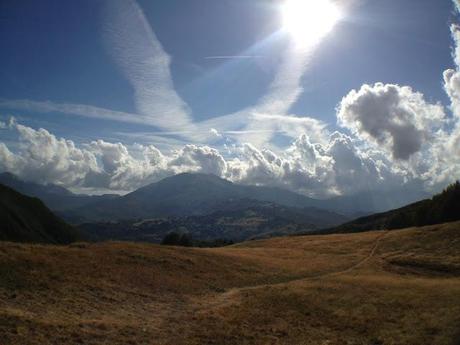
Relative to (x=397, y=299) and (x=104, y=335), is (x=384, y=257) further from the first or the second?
(x=104, y=335)

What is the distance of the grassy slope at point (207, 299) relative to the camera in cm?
2407

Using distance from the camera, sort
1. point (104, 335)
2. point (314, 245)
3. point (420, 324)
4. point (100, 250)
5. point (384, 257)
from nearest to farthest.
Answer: point (104, 335) → point (420, 324) → point (100, 250) → point (384, 257) → point (314, 245)

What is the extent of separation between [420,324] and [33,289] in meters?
29.3

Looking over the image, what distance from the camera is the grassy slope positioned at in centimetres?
2407

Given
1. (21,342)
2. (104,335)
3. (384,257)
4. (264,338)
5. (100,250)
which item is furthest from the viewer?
(384,257)

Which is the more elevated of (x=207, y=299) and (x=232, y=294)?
(x=207, y=299)

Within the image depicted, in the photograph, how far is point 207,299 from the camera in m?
36.6

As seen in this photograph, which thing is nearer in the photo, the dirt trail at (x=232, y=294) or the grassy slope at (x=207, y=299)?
the grassy slope at (x=207, y=299)

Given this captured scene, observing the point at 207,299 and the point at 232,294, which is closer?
the point at 207,299

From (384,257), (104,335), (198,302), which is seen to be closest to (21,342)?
(104,335)

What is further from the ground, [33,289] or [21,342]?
[33,289]

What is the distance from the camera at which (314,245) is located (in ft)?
280

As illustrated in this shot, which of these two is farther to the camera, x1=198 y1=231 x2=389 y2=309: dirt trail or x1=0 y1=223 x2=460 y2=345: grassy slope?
x1=198 y1=231 x2=389 y2=309: dirt trail

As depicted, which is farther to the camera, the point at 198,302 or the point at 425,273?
the point at 425,273
